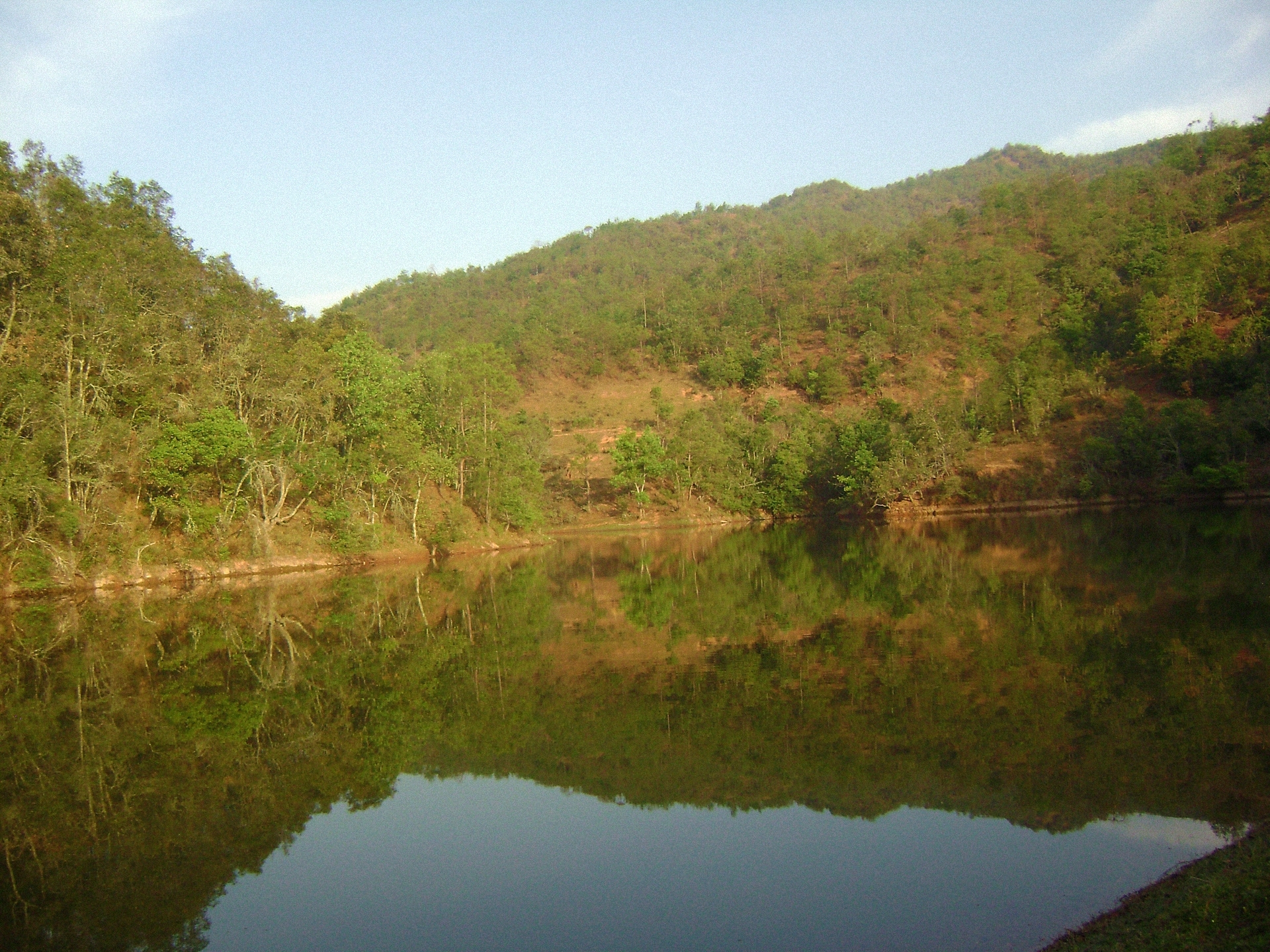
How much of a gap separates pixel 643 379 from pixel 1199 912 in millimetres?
90470

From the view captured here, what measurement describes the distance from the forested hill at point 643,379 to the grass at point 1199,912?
104 ft

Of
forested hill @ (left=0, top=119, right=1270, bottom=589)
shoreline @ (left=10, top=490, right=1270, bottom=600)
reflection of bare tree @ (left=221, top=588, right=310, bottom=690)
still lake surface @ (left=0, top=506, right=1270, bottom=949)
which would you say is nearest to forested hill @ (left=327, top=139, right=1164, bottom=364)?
forested hill @ (left=0, top=119, right=1270, bottom=589)

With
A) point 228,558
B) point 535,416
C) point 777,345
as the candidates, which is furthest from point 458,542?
point 777,345

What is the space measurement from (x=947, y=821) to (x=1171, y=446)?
177 ft

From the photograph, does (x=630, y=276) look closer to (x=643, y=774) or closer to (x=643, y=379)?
(x=643, y=379)

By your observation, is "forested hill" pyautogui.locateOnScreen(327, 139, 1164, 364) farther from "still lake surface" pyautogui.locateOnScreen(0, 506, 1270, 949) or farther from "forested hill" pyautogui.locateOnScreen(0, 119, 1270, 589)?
"still lake surface" pyautogui.locateOnScreen(0, 506, 1270, 949)

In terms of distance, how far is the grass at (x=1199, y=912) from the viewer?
5.13 meters

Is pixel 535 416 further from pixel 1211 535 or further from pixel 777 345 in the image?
pixel 1211 535

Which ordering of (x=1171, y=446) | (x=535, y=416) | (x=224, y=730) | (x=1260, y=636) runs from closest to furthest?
(x=224, y=730), (x=1260, y=636), (x=1171, y=446), (x=535, y=416)

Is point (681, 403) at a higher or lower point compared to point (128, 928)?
higher

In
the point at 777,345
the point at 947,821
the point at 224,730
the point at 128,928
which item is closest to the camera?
the point at 128,928

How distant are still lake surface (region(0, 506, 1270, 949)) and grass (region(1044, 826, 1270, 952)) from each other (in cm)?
37

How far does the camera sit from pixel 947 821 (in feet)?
28.3

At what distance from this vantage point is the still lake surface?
7.20 m
